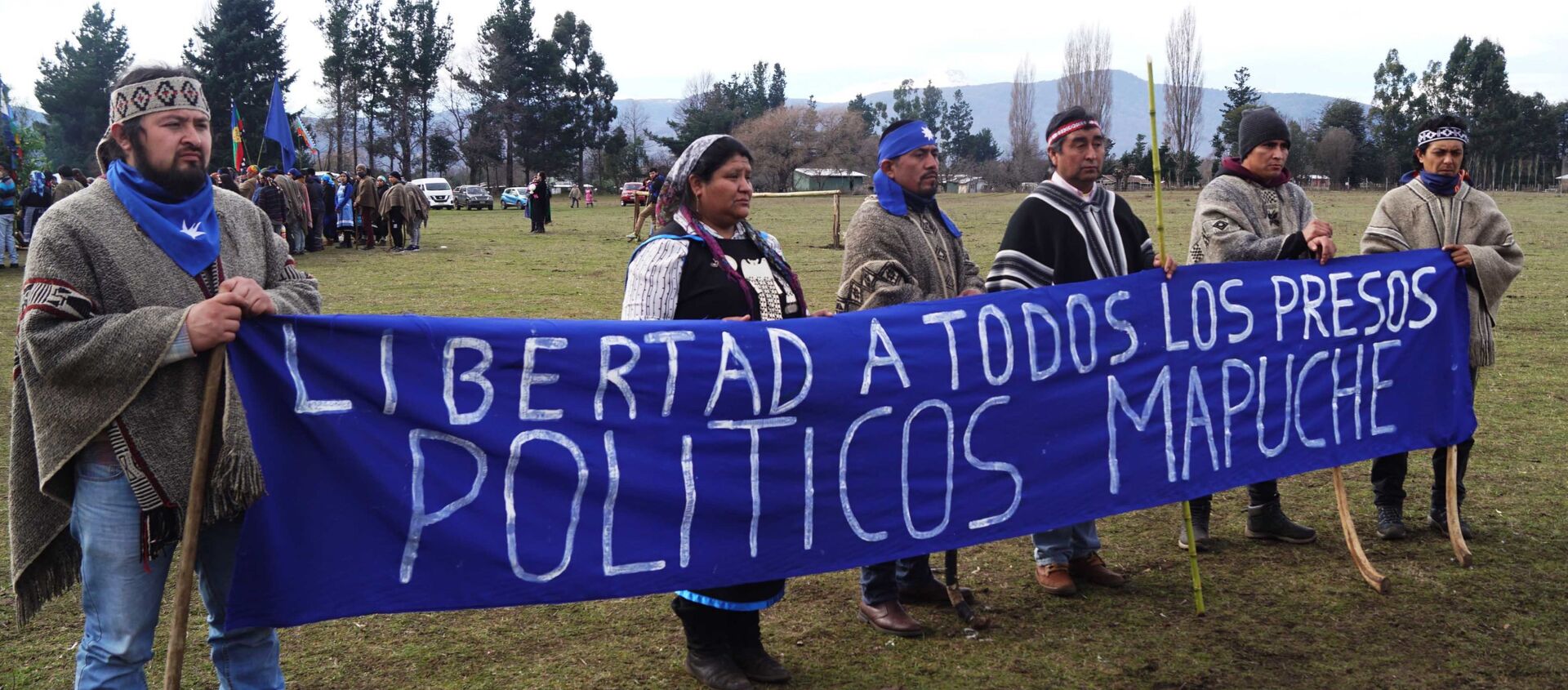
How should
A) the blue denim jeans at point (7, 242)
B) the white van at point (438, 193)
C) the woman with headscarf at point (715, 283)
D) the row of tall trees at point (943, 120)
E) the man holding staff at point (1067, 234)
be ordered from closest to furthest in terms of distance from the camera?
the woman with headscarf at point (715, 283)
the man holding staff at point (1067, 234)
the blue denim jeans at point (7, 242)
the white van at point (438, 193)
the row of tall trees at point (943, 120)

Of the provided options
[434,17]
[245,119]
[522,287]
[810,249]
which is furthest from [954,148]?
[522,287]

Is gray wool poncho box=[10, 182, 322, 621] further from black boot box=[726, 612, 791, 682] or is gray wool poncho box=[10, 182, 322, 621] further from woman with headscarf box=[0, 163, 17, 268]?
woman with headscarf box=[0, 163, 17, 268]

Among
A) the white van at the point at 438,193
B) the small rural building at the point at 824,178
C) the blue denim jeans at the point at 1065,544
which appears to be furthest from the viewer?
the small rural building at the point at 824,178

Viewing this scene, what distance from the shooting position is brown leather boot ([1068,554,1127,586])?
4.87 metres

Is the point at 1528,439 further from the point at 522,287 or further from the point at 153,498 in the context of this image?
the point at 522,287

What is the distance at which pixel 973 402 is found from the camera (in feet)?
12.9

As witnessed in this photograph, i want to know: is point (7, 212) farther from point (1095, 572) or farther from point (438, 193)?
point (438, 193)

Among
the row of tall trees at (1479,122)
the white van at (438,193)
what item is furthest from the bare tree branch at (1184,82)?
the white van at (438,193)

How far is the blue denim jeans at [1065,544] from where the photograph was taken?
482 cm

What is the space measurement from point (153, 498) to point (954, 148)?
122790 millimetres

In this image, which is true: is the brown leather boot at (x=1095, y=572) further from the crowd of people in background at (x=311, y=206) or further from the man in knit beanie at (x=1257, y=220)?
the crowd of people in background at (x=311, y=206)

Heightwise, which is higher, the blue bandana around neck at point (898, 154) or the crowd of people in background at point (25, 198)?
the crowd of people in background at point (25, 198)

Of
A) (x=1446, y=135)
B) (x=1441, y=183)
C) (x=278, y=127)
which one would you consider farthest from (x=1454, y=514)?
(x=278, y=127)

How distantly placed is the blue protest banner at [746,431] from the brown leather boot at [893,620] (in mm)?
604
